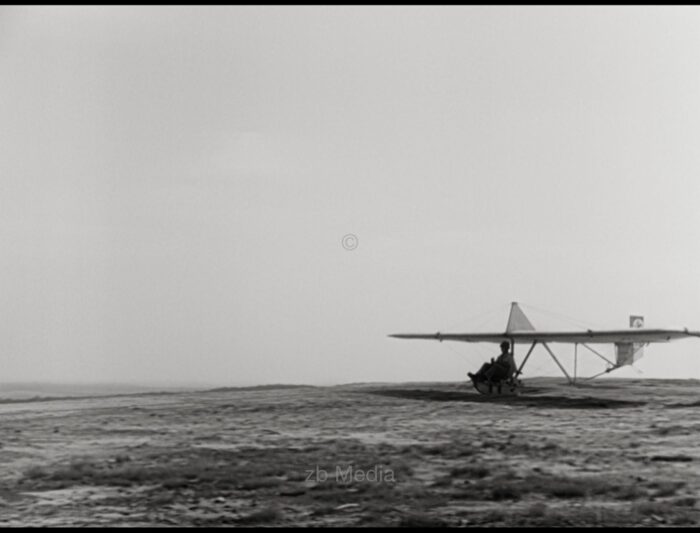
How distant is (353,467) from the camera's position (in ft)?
34.4

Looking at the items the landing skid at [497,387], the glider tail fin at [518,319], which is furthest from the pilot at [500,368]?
the glider tail fin at [518,319]

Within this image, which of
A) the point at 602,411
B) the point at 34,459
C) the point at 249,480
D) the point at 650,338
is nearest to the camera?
the point at 249,480

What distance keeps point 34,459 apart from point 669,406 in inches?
634

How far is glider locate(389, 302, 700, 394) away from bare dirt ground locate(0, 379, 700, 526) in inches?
157

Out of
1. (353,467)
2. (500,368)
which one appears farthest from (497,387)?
(353,467)

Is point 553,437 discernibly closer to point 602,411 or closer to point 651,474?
point 651,474

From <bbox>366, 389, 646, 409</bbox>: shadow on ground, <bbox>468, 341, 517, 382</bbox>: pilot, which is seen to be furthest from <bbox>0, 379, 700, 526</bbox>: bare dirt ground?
<bbox>468, 341, 517, 382</bbox>: pilot

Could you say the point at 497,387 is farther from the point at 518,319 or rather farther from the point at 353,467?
the point at 353,467

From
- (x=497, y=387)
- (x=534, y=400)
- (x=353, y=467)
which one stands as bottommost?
(x=353, y=467)

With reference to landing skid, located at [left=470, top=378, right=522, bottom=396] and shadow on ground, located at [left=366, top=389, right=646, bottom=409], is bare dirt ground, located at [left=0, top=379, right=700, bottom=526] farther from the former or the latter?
landing skid, located at [left=470, top=378, right=522, bottom=396]

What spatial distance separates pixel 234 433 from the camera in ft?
46.6

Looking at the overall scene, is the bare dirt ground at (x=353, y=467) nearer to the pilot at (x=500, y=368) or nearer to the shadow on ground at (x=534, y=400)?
the shadow on ground at (x=534, y=400)

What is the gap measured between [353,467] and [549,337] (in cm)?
1537

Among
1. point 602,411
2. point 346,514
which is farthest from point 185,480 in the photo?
point 602,411
